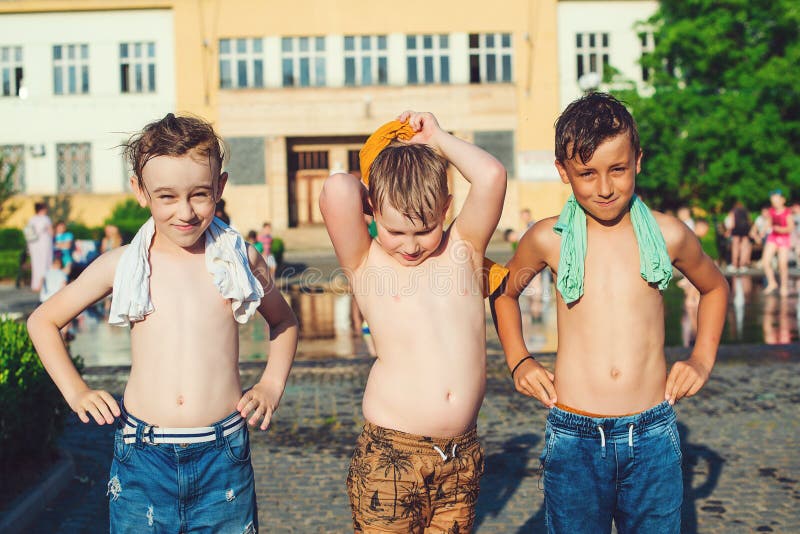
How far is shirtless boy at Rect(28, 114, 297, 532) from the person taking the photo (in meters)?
2.92

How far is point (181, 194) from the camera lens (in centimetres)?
292

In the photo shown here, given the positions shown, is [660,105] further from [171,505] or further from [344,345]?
[171,505]

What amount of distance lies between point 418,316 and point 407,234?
0.94ft

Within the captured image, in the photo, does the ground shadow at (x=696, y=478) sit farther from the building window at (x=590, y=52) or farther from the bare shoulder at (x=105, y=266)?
the building window at (x=590, y=52)

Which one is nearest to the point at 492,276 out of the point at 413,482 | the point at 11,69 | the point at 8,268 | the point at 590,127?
the point at 590,127

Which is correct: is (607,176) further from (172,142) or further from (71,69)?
(71,69)

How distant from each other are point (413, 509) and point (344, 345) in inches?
321

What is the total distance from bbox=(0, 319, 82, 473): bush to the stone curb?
0.16 m

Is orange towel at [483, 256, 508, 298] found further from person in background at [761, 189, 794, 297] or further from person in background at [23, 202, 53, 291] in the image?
person in background at [23, 202, 53, 291]

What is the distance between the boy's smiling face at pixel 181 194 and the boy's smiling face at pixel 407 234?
1.87ft

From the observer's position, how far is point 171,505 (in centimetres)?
292

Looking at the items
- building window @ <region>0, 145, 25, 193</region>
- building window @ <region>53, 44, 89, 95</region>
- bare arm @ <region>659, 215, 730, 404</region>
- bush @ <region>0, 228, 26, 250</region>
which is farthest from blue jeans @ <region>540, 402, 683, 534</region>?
building window @ <region>53, 44, 89, 95</region>

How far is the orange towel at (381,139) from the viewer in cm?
304

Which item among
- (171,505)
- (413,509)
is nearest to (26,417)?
(171,505)
